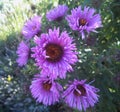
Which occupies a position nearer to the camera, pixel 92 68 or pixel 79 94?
pixel 79 94

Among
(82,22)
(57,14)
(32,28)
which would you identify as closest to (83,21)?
(82,22)

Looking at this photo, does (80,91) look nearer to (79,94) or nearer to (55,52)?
(79,94)

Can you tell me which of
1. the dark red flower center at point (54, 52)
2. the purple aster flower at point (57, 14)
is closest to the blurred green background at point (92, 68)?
the purple aster flower at point (57, 14)

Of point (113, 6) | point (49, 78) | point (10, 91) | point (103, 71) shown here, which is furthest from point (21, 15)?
point (49, 78)

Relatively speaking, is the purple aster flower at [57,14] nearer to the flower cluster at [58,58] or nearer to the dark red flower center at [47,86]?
the flower cluster at [58,58]

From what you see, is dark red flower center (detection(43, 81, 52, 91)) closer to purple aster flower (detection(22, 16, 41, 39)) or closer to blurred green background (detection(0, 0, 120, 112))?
blurred green background (detection(0, 0, 120, 112))

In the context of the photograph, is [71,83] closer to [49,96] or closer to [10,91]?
[49,96]

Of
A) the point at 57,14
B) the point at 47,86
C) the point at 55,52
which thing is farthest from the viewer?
the point at 57,14
